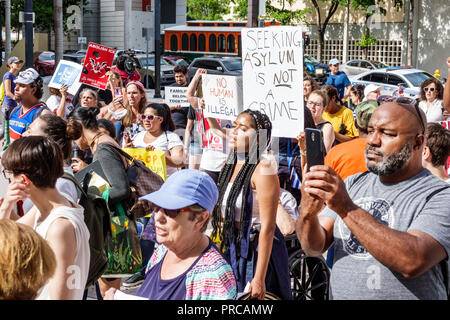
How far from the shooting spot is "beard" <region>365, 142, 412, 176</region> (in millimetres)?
2744

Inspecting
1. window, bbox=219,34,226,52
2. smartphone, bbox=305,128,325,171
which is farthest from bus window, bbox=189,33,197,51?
smartphone, bbox=305,128,325,171

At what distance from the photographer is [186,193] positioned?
10.1 feet

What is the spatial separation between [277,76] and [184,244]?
7.61 feet

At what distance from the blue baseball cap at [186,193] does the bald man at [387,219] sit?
508 mm

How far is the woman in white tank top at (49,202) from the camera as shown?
2975 mm

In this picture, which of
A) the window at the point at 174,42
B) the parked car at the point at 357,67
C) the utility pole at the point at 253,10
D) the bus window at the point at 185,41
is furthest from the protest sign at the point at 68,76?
the window at the point at 174,42

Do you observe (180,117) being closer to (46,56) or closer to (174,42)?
(46,56)

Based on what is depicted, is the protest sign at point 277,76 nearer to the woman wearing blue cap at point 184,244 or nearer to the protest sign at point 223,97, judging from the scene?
the protest sign at point 223,97

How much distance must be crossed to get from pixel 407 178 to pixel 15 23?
4591cm

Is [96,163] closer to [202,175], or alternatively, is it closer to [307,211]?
[202,175]

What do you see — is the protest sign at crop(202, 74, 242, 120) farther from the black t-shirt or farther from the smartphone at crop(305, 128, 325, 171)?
the smartphone at crop(305, 128, 325, 171)

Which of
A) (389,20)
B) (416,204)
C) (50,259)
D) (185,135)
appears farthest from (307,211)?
(389,20)

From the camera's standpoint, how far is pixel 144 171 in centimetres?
501

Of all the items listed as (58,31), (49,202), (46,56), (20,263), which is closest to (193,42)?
(46,56)
